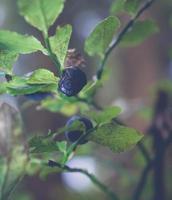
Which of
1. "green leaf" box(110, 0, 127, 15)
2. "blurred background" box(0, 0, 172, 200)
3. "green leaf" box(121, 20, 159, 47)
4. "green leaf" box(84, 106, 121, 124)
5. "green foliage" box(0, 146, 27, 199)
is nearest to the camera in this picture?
"green foliage" box(0, 146, 27, 199)

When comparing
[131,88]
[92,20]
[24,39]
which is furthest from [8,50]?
[92,20]

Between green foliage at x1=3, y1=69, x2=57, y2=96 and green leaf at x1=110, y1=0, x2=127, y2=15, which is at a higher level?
green leaf at x1=110, y1=0, x2=127, y2=15

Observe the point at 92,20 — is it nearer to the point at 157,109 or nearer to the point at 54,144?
the point at 157,109

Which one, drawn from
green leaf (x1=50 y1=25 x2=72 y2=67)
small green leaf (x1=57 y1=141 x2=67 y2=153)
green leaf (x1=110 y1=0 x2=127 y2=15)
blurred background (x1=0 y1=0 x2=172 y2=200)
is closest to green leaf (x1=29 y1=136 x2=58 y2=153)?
small green leaf (x1=57 y1=141 x2=67 y2=153)

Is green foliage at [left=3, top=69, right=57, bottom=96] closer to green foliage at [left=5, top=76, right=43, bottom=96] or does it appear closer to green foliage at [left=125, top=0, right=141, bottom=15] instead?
green foliage at [left=5, top=76, right=43, bottom=96]

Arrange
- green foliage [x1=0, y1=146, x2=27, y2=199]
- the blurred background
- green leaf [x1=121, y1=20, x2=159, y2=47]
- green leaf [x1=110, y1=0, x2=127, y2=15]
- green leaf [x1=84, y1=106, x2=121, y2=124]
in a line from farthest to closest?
the blurred background
green leaf [x1=121, y1=20, x2=159, y2=47]
green leaf [x1=110, y1=0, x2=127, y2=15]
green leaf [x1=84, y1=106, x2=121, y2=124]
green foliage [x1=0, y1=146, x2=27, y2=199]

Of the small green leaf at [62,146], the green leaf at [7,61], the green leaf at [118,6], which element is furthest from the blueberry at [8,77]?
the green leaf at [118,6]

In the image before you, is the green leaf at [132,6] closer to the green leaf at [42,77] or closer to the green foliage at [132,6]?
the green foliage at [132,6]

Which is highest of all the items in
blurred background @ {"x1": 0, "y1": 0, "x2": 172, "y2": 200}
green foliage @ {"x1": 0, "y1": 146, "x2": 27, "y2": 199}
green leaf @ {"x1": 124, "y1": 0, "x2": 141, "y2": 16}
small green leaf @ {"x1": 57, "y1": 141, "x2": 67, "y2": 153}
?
green leaf @ {"x1": 124, "y1": 0, "x2": 141, "y2": 16}
